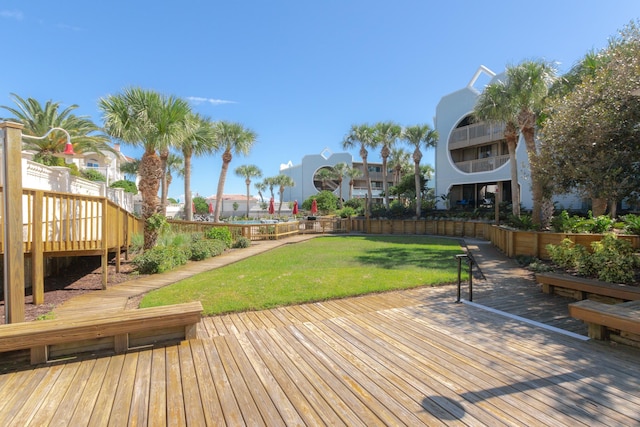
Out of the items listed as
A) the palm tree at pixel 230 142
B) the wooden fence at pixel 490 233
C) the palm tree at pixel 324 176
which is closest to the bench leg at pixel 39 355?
the wooden fence at pixel 490 233

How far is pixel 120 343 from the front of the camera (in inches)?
138

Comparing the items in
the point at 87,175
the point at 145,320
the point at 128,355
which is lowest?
the point at 128,355

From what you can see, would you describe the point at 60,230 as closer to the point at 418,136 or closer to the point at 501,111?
the point at 501,111

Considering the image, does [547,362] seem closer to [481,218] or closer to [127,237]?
[127,237]

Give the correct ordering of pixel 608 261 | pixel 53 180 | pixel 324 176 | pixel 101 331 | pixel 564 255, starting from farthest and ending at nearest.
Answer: pixel 324 176, pixel 53 180, pixel 564 255, pixel 608 261, pixel 101 331

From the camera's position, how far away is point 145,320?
3514 millimetres

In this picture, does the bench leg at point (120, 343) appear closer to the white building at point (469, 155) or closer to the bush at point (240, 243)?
the bush at point (240, 243)

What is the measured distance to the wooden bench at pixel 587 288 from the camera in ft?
15.8

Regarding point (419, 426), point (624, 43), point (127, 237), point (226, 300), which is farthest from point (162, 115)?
point (624, 43)

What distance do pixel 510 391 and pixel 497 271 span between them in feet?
21.2

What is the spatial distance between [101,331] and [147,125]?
841cm

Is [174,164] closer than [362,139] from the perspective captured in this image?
No

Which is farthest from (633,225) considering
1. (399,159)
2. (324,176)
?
(324,176)

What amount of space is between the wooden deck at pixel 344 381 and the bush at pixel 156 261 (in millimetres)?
4604
